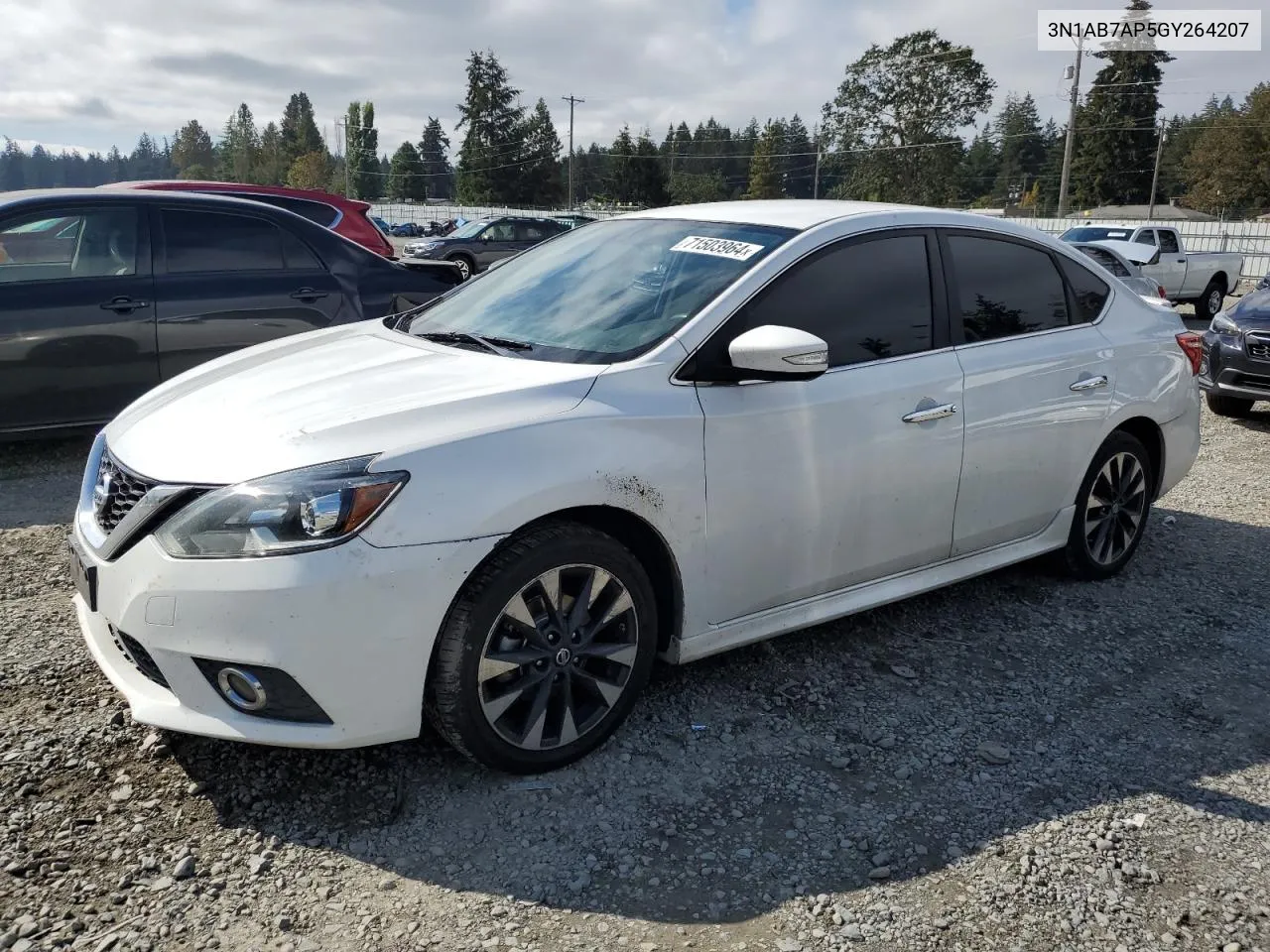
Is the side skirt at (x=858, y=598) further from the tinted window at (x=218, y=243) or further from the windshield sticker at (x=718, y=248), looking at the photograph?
the tinted window at (x=218, y=243)

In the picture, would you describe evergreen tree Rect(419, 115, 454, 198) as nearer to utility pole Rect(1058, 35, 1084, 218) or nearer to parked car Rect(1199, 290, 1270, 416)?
utility pole Rect(1058, 35, 1084, 218)

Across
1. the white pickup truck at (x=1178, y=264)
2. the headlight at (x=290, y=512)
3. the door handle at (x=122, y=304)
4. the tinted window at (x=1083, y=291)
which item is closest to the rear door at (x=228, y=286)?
the door handle at (x=122, y=304)

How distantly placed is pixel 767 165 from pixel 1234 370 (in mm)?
91888

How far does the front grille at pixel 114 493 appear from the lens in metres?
2.76

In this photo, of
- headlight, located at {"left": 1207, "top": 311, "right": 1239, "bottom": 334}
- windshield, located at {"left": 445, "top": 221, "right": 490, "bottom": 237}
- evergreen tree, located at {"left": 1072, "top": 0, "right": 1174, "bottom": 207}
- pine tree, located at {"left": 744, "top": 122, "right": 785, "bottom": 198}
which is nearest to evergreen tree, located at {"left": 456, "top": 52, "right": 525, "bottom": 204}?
pine tree, located at {"left": 744, "top": 122, "right": 785, "bottom": 198}

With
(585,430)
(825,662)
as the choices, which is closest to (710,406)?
(585,430)

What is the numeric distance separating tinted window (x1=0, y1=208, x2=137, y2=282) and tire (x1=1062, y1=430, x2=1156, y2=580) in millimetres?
5414

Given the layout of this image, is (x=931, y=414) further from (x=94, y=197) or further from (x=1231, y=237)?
(x=1231, y=237)

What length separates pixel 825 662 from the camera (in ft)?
12.5

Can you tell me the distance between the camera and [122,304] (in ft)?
19.5

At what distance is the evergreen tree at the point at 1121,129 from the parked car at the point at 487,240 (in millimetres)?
63904

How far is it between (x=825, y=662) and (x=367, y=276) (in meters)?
4.51

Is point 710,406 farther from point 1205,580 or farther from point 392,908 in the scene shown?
point 1205,580

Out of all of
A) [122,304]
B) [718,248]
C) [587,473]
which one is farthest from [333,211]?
[587,473]
